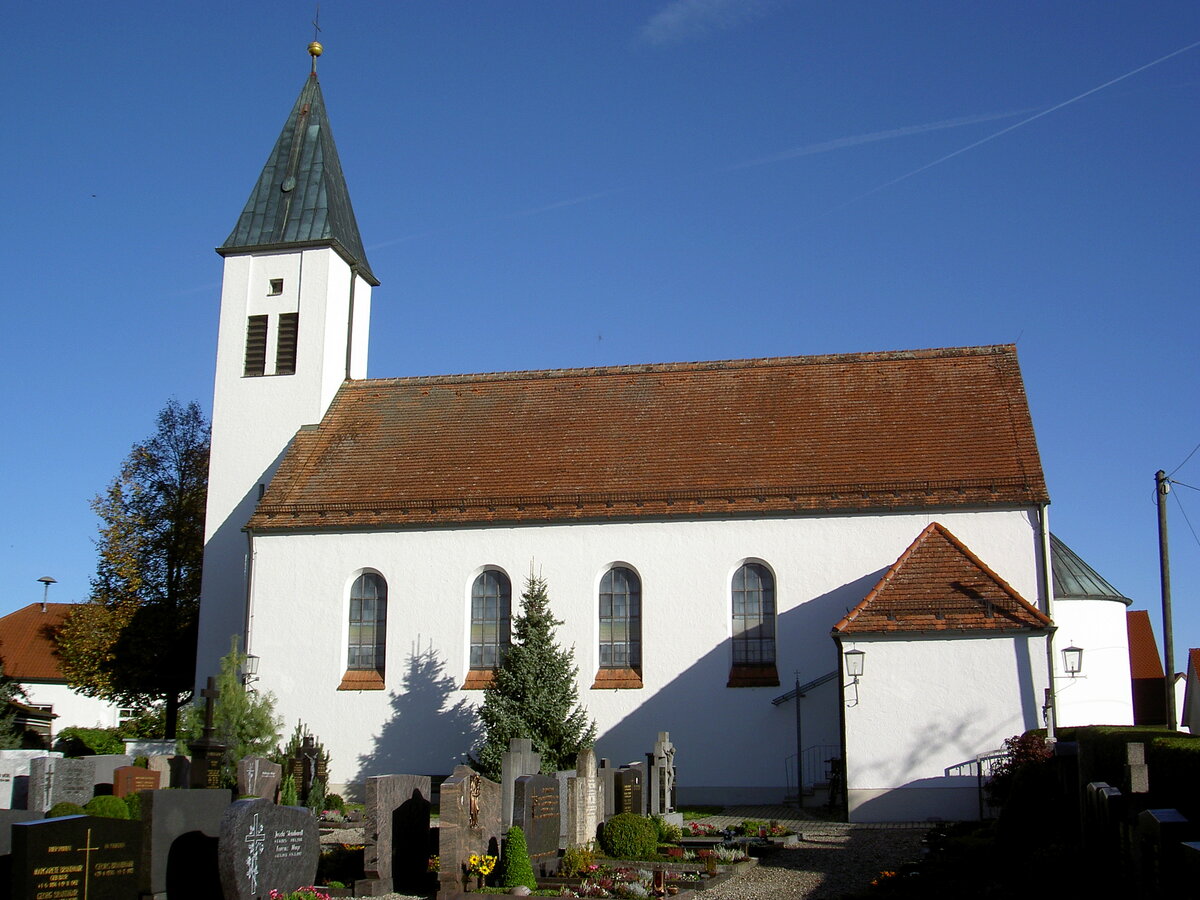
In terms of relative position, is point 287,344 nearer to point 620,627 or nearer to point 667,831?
point 620,627

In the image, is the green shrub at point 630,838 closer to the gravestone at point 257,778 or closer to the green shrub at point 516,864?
the green shrub at point 516,864

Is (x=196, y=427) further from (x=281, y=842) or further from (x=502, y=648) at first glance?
(x=281, y=842)

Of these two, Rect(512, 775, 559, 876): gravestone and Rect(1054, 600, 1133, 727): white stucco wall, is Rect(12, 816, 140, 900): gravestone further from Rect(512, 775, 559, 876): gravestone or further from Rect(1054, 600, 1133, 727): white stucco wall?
Rect(1054, 600, 1133, 727): white stucco wall

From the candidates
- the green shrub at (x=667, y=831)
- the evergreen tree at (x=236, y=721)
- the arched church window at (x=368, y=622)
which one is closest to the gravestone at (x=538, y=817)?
the green shrub at (x=667, y=831)

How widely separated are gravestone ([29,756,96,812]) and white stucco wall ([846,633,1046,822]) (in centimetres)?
1196

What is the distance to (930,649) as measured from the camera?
20734 mm

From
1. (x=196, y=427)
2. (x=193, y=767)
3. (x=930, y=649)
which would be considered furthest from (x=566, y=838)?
(x=196, y=427)

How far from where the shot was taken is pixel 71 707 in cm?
4941

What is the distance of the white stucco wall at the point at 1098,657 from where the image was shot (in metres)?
27.0

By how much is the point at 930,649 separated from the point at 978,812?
9.04ft

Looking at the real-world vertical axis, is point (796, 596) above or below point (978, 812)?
above

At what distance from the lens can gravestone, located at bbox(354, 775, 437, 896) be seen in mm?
14344

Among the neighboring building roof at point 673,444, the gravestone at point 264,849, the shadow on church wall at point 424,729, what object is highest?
the neighboring building roof at point 673,444

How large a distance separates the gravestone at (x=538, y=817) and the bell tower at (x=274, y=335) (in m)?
14.7
